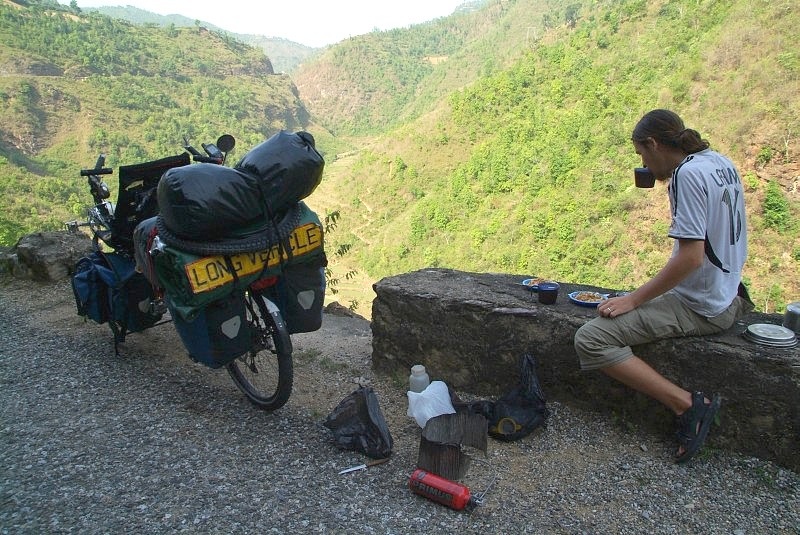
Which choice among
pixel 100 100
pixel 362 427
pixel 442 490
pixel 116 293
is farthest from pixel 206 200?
pixel 100 100

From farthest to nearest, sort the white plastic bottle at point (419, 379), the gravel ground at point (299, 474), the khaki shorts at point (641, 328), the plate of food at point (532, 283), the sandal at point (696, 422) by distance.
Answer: the plate of food at point (532, 283), the white plastic bottle at point (419, 379), the khaki shorts at point (641, 328), the sandal at point (696, 422), the gravel ground at point (299, 474)

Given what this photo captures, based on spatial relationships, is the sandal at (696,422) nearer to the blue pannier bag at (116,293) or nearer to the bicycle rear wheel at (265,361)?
the bicycle rear wheel at (265,361)

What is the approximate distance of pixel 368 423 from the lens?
8.84 feet

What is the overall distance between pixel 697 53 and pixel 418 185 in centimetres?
2096

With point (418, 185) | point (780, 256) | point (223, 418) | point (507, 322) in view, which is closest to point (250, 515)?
point (223, 418)

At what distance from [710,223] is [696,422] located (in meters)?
0.96

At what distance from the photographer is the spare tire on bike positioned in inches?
109

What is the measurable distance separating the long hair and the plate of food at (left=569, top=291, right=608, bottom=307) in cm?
100

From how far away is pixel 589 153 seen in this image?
86.8ft

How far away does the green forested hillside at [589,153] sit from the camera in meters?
18.8

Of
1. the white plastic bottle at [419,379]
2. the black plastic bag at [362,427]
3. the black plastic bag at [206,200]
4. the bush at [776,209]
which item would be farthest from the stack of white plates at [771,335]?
the bush at [776,209]

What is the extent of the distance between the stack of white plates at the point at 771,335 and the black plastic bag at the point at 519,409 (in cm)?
108

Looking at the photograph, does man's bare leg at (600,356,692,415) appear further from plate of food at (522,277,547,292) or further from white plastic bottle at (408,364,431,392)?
white plastic bottle at (408,364,431,392)

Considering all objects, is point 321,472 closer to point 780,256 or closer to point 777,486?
point 777,486
